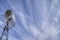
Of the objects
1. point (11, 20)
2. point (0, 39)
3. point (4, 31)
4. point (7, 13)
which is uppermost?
point (7, 13)

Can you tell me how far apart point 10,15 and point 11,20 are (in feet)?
1.18

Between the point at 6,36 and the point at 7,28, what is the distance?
0.51m

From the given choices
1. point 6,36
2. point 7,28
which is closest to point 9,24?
point 7,28

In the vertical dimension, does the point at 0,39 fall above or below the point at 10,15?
below

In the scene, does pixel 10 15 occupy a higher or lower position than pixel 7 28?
higher

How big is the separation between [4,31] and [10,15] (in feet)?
3.59

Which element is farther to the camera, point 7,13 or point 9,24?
point 7,13

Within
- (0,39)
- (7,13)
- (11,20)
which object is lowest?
(0,39)

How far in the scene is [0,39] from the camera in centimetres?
552

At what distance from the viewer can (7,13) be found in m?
6.28

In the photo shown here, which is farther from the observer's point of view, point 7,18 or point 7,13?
point 7,13

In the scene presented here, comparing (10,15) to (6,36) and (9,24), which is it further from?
(6,36)

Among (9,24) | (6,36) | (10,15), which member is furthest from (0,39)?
(10,15)

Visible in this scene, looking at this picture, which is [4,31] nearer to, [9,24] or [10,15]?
[9,24]
